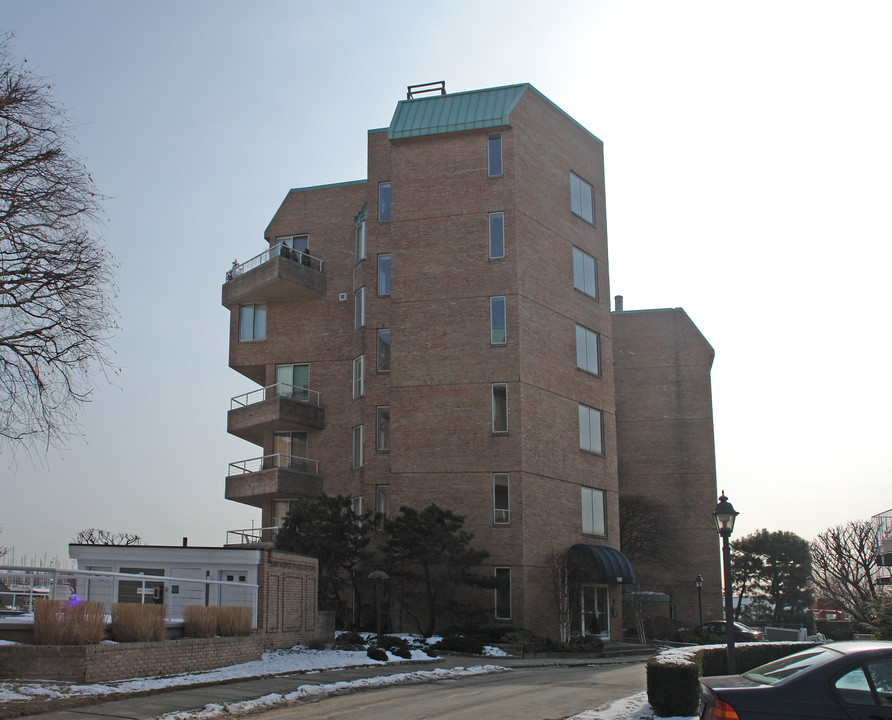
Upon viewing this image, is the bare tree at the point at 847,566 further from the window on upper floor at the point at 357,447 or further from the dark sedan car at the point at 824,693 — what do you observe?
the dark sedan car at the point at 824,693

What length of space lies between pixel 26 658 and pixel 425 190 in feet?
87.7

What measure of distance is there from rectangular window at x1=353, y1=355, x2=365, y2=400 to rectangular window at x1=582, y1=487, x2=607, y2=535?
397 inches

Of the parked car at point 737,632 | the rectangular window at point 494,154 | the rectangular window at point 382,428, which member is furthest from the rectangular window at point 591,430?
the rectangular window at point 494,154

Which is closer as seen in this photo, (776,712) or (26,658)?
(776,712)

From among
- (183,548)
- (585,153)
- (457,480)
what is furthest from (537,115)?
(183,548)

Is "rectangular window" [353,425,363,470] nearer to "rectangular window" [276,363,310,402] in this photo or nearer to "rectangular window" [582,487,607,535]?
"rectangular window" [276,363,310,402]

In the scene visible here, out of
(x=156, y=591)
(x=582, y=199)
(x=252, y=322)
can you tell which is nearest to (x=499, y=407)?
(x=582, y=199)

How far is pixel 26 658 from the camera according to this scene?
53.5 ft

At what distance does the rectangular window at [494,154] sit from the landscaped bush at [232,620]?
865 inches

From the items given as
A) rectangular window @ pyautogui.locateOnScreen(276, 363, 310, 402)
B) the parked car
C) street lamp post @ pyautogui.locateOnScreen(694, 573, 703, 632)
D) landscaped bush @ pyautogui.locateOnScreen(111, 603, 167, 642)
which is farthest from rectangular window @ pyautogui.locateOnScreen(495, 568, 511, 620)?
landscaped bush @ pyautogui.locateOnScreen(111, 603, 167, 642)

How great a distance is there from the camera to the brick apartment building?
36344mm

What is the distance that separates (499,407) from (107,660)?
2141 cm

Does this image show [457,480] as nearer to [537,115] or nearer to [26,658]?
[537,115]

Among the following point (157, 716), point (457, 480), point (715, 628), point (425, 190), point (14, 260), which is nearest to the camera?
point (157, 716)
